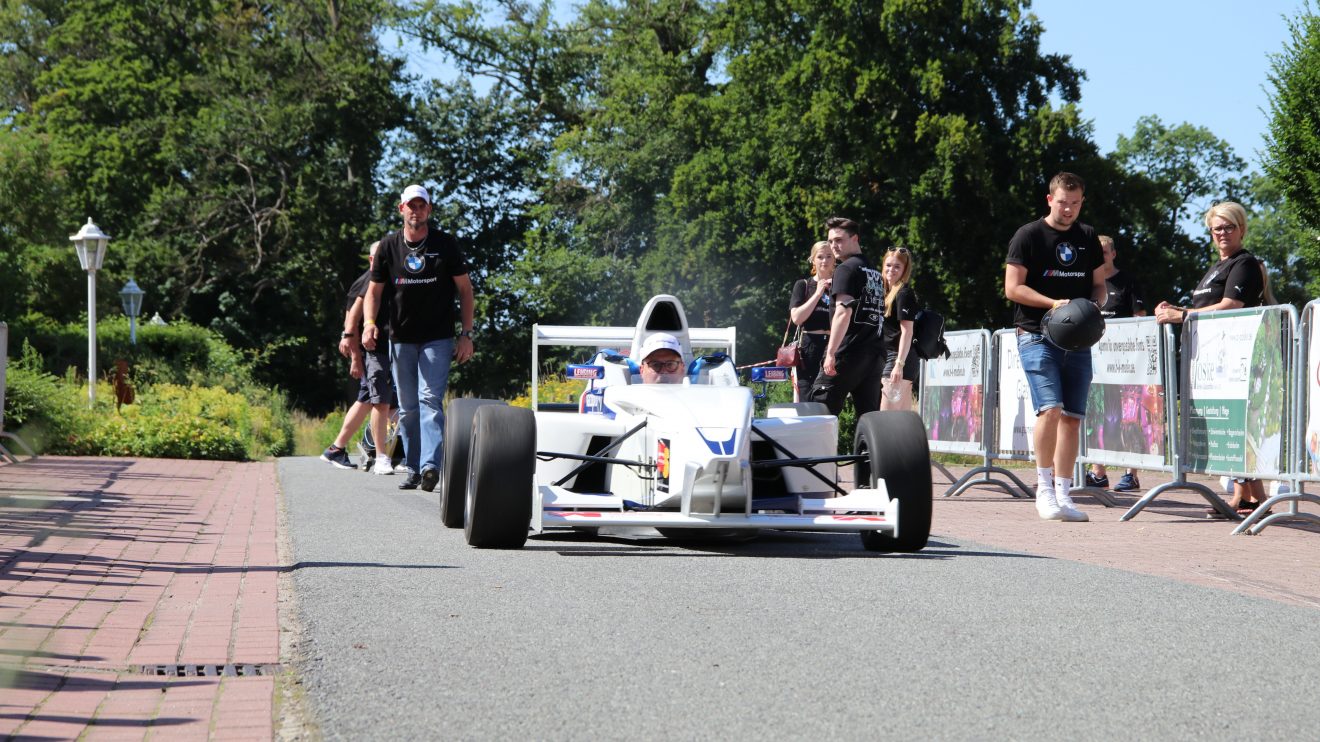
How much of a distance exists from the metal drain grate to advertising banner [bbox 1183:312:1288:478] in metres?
6.71

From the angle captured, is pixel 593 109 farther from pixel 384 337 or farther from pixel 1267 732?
pixel 1267 732

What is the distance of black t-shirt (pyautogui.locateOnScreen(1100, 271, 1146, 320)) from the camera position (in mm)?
12500

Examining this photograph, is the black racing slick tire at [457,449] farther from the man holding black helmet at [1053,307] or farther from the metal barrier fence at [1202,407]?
the metal barrier fence at [1202,407]

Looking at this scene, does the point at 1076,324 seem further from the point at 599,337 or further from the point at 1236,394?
the point at 599,337

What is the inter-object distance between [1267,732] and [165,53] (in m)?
51.8

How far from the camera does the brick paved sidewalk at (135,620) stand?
3.72 m

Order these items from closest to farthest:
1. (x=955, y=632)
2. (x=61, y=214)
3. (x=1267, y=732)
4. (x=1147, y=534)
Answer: (x=1267, y=732) < (x=955, y=632) < (x=1147, y=534) < (x=61, y=214)

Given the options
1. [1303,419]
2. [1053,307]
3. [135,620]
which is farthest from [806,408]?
[135,620]

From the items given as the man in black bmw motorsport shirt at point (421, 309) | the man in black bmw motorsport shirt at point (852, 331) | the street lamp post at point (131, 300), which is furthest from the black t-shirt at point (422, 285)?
the street lamp post at point (131, 300)

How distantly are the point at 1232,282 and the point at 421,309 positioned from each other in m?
5.44

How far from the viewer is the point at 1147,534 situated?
9.09 m

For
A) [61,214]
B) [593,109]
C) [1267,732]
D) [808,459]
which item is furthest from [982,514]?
[593,109]

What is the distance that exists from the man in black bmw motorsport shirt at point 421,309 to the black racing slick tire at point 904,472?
13.3 ft

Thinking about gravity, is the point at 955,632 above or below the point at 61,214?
below
